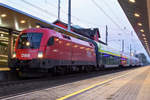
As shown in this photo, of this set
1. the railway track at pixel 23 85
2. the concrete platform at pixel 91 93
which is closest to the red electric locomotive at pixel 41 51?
the railway track at pixel 23 85

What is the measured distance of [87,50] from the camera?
A: 1820 centimetres

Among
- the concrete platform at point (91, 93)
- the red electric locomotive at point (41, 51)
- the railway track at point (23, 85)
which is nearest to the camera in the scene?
the concrete platform at point (91, 93)

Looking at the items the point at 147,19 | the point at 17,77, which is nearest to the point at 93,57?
the point at 147,19

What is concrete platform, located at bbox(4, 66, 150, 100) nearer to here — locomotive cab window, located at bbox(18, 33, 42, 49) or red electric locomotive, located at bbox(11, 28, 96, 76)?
red electric locomotive, located at bbox(11, 28, 96, 76)

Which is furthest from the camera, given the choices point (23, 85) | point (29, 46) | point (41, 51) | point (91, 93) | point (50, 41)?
point (50, 41)

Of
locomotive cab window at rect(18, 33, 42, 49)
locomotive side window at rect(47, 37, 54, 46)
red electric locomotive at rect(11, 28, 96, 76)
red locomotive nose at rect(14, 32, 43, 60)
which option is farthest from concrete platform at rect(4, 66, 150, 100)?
locomotive cab window at rect(18, 33, 42, 49)

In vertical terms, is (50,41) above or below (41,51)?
above

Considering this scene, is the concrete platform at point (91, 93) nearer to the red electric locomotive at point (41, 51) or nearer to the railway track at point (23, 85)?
the railway track at point (23, 85)

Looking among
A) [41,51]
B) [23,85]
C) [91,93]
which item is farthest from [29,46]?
[91,93]

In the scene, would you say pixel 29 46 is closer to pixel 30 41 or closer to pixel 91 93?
pixel 30 41

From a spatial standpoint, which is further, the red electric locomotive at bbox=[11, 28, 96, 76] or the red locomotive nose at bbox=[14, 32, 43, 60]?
the red locomotive nose at bbox=[14, 32, 43, 60]

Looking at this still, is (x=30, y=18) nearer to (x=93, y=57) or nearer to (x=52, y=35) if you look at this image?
(x=52, y=35)

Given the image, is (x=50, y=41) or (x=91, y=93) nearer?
(x=91, y=93)

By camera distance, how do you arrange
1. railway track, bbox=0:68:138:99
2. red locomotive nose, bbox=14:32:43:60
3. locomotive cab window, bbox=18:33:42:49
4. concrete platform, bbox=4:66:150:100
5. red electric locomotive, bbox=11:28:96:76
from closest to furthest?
concrete platform, bbox=4:66:150:100
railway track, bbox=0:68:138:99
red electric locomotive, bbox=11:28:96:76
red locomotive nose, bbox=14:32:43:60
locomotive cab window, bbox=18:33:42:49
